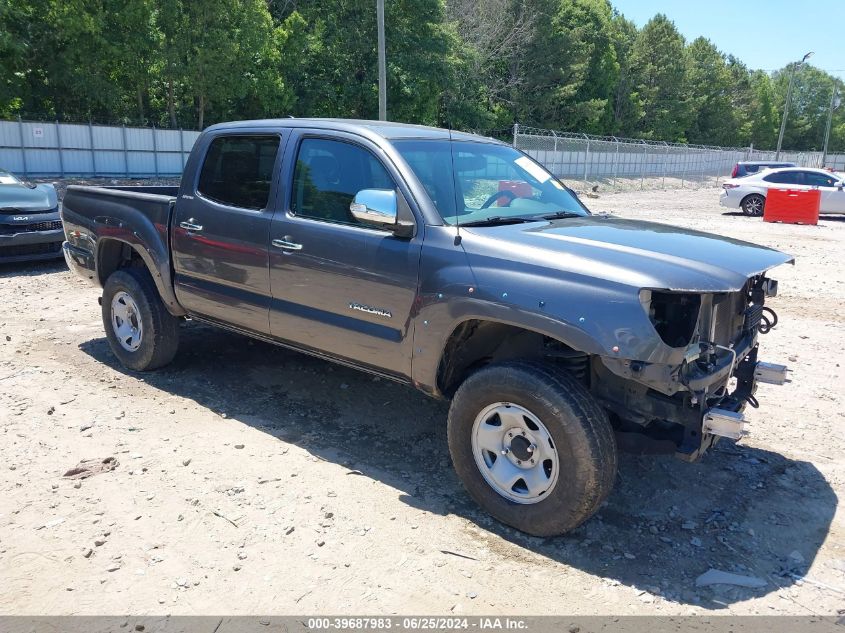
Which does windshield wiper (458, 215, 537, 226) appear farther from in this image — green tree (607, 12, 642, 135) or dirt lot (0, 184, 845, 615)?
green tree (607, 12, 642, 135)

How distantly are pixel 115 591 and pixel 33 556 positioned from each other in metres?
0.57

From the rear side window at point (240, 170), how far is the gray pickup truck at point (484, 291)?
0.05ft

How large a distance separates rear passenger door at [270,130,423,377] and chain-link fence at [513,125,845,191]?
73.4 ft

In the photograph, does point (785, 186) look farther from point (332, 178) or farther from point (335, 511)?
point (335, 511)

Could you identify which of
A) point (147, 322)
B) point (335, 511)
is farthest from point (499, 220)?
point (147, 322)

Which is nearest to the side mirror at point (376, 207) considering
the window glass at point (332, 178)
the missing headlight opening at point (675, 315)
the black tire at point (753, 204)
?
the window glass at point (332, 178)

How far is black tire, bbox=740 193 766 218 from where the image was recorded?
2266cm

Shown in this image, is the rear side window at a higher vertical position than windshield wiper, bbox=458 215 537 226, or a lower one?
higher

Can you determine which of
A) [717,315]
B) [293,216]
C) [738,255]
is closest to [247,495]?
[293,216]

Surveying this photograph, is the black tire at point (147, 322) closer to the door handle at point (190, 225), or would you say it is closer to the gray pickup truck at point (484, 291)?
the gray pickup truck at point (484, 291)

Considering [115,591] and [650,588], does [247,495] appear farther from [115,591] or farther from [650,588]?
[650,588]

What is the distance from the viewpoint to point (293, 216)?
4508 millimetres

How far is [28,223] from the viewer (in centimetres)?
971

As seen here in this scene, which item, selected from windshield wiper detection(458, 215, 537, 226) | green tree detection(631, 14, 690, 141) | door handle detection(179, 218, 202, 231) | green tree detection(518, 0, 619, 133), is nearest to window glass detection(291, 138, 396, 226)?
windshield wiper detection(458, 215, 537, 226)
